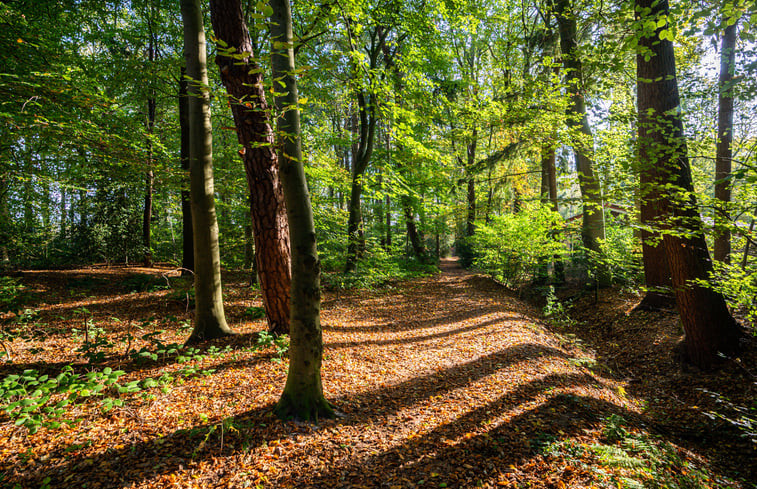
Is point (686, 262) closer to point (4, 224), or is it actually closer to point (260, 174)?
point (260, 174)

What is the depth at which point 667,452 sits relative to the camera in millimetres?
2898

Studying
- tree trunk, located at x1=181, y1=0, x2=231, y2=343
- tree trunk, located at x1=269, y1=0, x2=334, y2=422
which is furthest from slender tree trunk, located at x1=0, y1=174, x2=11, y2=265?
tree trunk, located at x1=269, y1=0, x2=334, y2=422

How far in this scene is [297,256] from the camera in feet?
9.00

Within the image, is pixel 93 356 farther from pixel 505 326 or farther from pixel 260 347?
pixel 505 326

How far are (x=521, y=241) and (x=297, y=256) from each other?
28.8 ft

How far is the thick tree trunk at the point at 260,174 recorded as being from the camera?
14.1ft

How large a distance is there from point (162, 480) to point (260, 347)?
2.35m

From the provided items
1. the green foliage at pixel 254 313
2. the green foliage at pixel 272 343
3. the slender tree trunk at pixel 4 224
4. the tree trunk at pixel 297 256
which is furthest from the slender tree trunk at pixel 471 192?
the slender tree trunk at pixel 4 224

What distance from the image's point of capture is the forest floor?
2422mm

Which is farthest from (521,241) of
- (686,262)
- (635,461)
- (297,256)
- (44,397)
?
(44,397)

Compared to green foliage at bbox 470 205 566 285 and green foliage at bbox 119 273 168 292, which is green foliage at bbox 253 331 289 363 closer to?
green foliage at bbox 119 273 168 292

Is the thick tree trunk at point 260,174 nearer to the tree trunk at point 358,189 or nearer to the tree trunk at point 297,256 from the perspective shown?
the tree trunk at point 297,256

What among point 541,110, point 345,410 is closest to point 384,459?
point 345,410

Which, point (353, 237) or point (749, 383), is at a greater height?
point (353, 237)
